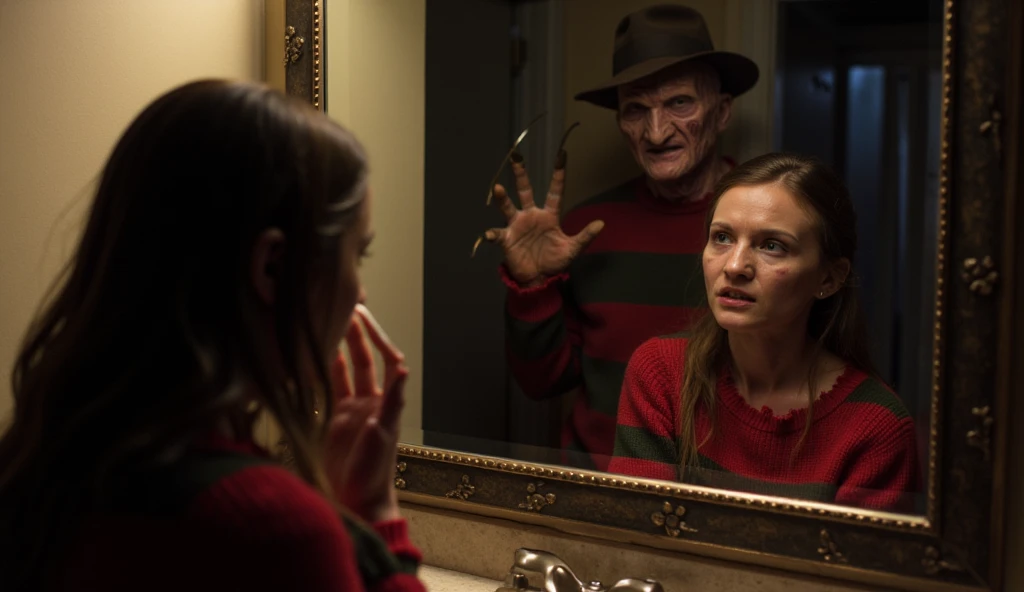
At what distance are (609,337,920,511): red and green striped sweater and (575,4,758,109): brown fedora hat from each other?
0.84ft

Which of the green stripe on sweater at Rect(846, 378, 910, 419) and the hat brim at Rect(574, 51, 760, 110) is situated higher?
the hat brim at Rect(574, 51, 760, 110)

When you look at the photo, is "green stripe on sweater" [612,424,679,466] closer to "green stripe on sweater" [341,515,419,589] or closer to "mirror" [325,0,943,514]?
"mirror" [325,0,943,514]

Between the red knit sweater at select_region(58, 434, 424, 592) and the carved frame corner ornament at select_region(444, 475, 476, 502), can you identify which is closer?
the red knit sweater at select_region(58, 434, 424, 592)

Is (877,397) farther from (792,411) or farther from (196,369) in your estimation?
(196,369)

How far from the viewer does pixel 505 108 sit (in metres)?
1.11

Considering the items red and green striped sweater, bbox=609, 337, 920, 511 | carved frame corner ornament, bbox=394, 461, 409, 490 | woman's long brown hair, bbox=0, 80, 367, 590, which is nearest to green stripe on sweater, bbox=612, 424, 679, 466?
red and green striped sweater, bbox=609, 337, 920, 511

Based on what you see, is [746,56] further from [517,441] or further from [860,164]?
[517,441]

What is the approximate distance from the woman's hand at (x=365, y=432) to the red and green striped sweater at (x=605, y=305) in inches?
12.1

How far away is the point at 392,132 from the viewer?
1.15 meters

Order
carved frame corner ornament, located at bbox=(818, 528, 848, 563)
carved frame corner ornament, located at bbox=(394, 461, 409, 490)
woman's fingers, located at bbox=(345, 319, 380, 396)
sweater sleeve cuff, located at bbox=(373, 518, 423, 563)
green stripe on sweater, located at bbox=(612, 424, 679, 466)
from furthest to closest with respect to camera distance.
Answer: carved frame corner ornament, located at bbox=(394, 461, 409, 490), green stripe on sweater, located at bbox=(612, 424, 679, 466), carved frame corner ornament, located at bbox=(818, 528, 848, 563), woman's fingers, located at bbox=(345, 319, 380, 396), sweater sleeve cuff, located at bbox=(373, 518, 423, 563)

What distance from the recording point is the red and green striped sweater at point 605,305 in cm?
102

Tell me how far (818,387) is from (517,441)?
0.99 ft

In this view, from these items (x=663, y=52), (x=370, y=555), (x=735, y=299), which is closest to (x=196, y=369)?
(x=370, y=555)

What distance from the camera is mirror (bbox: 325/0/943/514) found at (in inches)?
33.8
